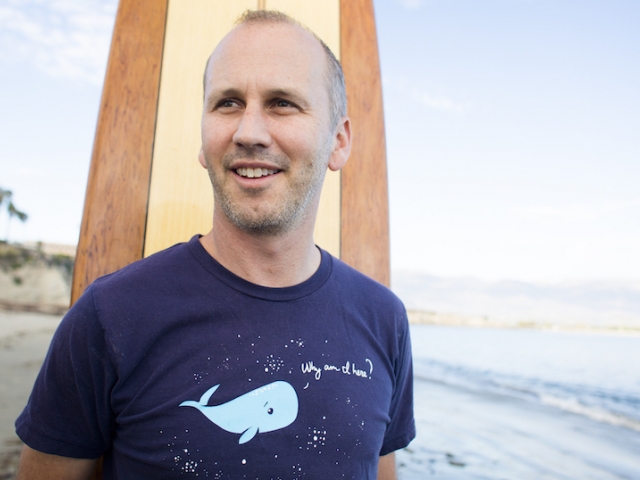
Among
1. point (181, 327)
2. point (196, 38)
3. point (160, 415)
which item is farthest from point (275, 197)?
point (196, 38)

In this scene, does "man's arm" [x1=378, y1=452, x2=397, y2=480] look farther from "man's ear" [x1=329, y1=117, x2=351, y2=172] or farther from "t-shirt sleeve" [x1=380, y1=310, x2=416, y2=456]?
"man's ear" [x1=329, y1=117, x2=351, y2=172]

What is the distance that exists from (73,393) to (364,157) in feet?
5.22

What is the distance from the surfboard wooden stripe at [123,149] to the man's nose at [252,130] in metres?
0.79

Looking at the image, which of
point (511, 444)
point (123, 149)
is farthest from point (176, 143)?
point (511, 444)

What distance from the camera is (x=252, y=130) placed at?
1226mm

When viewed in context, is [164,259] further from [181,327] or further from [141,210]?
[141,210]

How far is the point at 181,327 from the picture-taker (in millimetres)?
1130

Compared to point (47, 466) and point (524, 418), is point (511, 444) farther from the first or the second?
point (47, 466)

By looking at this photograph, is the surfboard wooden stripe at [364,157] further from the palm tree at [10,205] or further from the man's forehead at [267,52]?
the palm tree at [10,205]

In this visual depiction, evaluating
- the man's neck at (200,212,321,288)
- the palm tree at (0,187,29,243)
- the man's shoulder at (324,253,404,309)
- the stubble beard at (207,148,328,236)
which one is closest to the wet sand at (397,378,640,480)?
the man's shoulder at (324,253,404,309)

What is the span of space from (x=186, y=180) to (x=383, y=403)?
1179 millimetres

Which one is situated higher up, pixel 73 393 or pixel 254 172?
pixel 254 172

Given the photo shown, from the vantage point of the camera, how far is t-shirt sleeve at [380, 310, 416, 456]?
1.43m

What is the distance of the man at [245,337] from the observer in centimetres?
105
